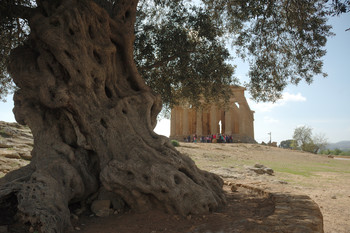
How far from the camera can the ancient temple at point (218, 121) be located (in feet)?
136

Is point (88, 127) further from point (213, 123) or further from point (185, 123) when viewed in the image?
point (185, 123)

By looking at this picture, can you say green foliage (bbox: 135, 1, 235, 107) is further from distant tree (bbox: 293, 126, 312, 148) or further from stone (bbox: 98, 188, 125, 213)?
distant tree (bbox: 293, 126, 312, 148)

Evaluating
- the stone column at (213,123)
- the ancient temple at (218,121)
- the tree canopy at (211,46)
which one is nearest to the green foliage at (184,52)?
the tree canopy at (211,46)

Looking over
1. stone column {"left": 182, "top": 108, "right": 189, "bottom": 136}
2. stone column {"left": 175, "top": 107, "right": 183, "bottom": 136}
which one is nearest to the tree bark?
stone column {"left": 182, "top": 108, "right": 189, "bottom": 136}

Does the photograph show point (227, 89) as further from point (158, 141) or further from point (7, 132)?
point (7, 132)

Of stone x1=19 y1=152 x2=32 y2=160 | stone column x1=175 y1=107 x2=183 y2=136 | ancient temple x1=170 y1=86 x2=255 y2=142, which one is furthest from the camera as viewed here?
stone column x1=175 y1=107 x2=183 y2=136

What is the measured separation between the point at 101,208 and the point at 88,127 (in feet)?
5.60

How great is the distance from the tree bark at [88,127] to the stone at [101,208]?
34 centimetres

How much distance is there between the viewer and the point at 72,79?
573 centimetres

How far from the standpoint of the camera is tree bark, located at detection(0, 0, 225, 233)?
479 centimetres

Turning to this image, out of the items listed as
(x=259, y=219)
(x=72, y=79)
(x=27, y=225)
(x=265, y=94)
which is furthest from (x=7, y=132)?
(x=259, y=219)

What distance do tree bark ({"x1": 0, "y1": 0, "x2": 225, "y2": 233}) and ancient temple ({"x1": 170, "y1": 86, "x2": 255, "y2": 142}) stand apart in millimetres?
31035

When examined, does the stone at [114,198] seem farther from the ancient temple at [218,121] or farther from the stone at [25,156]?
the ancient temple at [218,121]

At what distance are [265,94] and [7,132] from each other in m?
14.8
